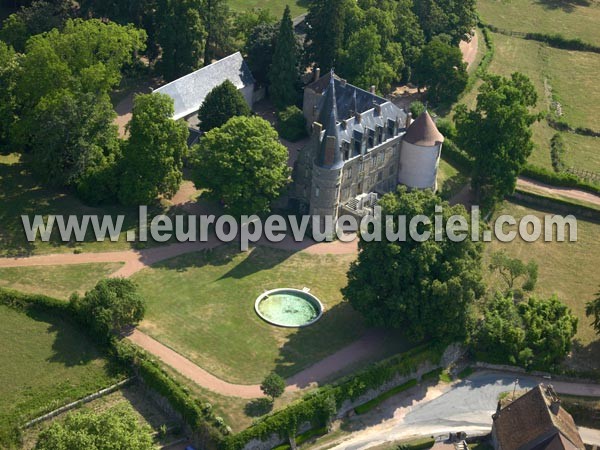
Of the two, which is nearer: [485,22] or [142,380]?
[142,380]

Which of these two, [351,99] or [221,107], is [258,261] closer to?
[221,107]

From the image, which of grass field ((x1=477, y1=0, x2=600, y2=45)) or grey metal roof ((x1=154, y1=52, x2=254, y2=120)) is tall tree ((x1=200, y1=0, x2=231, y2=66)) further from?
grass field ((x1=477, y1=0, x2=600, y2=45))

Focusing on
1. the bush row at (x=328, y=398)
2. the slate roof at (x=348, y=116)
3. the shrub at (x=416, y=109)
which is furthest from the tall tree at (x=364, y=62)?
the bush row at (x=328, y=398)

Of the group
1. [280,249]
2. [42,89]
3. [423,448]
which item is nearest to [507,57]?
[280,249]

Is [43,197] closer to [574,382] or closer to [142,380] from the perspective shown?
[142,380]

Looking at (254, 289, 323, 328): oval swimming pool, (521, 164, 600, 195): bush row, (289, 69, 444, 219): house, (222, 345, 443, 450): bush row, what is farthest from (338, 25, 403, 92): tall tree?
(222, 345, 443, 450): bush row

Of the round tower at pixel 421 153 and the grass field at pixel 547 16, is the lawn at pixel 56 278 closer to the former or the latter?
the round tower at pixel 421 153
